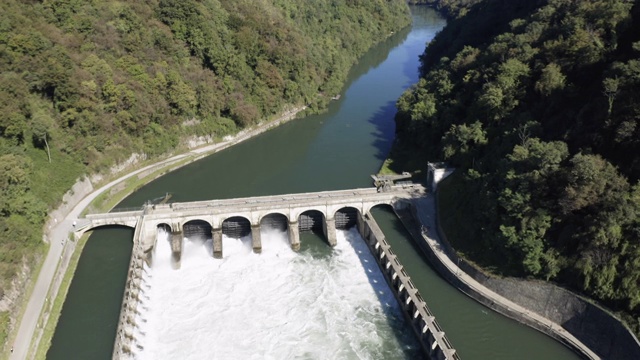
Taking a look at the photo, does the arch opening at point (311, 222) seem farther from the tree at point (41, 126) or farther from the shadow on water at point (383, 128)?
the tree at point (41, 126)

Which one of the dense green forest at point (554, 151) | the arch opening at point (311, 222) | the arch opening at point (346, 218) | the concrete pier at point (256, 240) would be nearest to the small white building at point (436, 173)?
the dense green forest at point (554, 151)

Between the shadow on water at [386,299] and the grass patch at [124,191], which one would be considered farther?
the grass patch at [124,191]

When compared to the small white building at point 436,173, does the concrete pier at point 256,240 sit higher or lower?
lower

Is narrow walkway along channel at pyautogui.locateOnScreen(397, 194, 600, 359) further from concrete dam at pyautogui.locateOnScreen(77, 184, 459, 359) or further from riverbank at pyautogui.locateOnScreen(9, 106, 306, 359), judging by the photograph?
riverbank at pyautogui.locateOnScreen(9, 106, 306, 359)

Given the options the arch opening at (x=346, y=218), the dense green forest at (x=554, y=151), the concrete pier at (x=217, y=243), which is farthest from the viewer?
the arch opening at (x=346, y=218)

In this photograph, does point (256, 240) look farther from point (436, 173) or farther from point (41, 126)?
point (41, 126)

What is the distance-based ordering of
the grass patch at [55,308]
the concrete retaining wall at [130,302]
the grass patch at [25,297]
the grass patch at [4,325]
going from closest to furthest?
the grass patch at [4,325]
the grass patch at [25,297]
the concrete retaining wall at [130,302]
the grass patch at [55,308]

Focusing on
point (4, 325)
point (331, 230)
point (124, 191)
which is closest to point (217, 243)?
point (331, 230)

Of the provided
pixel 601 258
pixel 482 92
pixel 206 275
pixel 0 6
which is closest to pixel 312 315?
pixel 206 275
